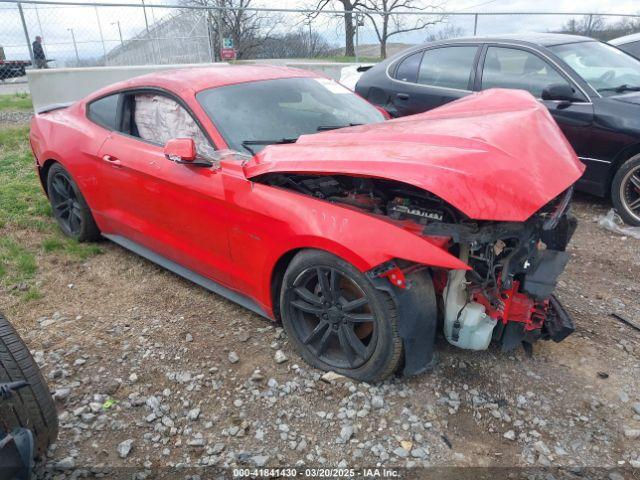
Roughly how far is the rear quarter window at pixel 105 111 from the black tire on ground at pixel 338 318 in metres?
2.12

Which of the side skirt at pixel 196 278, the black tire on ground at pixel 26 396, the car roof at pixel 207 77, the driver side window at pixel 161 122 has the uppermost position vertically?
the car roof at pixel 207 77

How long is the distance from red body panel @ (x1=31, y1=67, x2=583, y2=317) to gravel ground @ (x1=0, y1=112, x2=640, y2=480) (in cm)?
45

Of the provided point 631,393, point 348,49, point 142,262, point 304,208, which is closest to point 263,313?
point 304,208

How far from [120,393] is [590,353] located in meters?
2.58

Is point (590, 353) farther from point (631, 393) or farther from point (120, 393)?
point (120, 393)

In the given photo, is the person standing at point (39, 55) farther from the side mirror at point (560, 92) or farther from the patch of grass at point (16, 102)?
the side mirror at point (560, 92)

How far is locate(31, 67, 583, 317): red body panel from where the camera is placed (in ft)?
7.57

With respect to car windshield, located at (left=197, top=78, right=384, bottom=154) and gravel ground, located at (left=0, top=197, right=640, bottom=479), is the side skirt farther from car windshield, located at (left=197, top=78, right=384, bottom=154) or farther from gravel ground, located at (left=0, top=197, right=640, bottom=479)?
car windshield, located at (left=197, top=78, right=384, bottom=154)

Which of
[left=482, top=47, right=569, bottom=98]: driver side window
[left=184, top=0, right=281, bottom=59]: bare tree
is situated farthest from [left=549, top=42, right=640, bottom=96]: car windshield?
[left=184, top=0, right=281, bottom=59]: bare tree

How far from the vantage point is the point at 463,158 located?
2.36 meters

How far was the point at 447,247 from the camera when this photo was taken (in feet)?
7.89

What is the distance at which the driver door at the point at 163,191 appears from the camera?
122 inches

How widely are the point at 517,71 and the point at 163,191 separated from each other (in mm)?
3822

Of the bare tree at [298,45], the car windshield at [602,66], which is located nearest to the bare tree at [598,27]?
the bare tree at [298,45]
